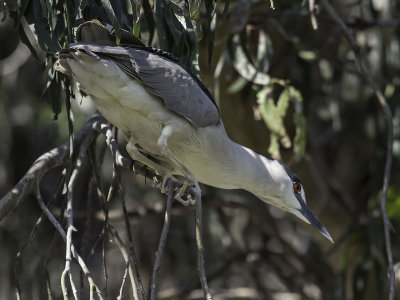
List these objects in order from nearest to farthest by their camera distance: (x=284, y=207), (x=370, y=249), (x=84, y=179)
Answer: (x=284, y=207) → (x=370, y=249) → (x=84, y=179)

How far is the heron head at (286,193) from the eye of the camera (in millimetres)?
2373

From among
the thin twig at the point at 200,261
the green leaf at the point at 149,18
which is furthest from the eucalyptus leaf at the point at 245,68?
the thin twig at the point at 200,261

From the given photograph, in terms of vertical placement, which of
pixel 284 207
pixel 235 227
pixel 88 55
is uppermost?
pixel 88 55

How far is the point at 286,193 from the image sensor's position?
7.89 feet

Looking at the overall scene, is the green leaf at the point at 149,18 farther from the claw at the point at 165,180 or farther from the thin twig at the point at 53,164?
the claw at the point at 165,180

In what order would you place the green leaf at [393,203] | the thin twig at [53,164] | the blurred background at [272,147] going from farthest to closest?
1. the green leaf at [393,203]
2. the blurred background at [272,147]
3. the thin twig at [53,164]

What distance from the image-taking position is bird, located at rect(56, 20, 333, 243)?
77.1 inches

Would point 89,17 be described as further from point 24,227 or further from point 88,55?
point 24,227

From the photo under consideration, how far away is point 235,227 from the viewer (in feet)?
15.1

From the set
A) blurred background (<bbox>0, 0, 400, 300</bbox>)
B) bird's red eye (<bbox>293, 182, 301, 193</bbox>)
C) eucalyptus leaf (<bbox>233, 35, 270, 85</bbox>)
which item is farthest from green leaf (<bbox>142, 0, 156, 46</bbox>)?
bird's red eye (<bbox>293, 182, 301, 193</bbox>)

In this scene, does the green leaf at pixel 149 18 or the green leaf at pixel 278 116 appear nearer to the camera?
the green leaf at pixel 149 18

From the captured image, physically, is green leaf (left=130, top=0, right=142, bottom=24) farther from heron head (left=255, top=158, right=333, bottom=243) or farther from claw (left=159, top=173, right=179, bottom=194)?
heron head (left=255, top=158, right=333, bottom=243)

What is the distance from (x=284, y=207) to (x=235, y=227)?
2160 millimetres

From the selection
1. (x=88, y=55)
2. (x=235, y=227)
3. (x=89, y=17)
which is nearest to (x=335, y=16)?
(x=89, y=17)
